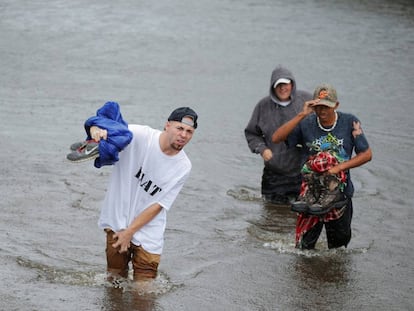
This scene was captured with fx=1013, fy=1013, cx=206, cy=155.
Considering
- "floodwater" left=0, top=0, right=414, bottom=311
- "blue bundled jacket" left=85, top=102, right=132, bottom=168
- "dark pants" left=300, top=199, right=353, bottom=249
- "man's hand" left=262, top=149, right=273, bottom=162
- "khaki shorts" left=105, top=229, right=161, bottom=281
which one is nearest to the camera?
"blue bundled jacket" left=85, top=102, right=132, bottom=168

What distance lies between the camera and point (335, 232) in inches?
340

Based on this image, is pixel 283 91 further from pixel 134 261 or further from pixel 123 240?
pixel 123 240

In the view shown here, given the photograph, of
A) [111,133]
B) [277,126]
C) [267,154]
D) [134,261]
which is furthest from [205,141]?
[111,133]

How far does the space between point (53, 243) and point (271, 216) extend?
2468 mm

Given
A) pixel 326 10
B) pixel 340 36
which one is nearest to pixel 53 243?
pixel 340 36

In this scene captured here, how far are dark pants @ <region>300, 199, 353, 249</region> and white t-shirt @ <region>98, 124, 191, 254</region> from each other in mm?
1979

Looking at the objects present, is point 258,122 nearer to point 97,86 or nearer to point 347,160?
point 347,160

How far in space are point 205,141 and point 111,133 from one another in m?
6.69

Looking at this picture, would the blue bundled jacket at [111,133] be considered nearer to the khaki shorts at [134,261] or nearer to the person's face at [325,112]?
the khaki shorts at [134,261]

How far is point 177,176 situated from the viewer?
23.0ft

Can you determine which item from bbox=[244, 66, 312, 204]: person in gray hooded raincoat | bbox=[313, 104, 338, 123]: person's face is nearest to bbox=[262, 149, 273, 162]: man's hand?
bbox=[244, 66, 312, 204]: person in gray hooded raincoat

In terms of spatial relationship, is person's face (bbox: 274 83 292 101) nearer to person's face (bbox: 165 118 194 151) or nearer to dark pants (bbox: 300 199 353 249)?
dark pants (bbox: 300 199 353 249)

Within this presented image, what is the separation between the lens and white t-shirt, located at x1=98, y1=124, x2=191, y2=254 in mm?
6953

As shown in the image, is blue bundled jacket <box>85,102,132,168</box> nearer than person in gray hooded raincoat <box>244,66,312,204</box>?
Yes
